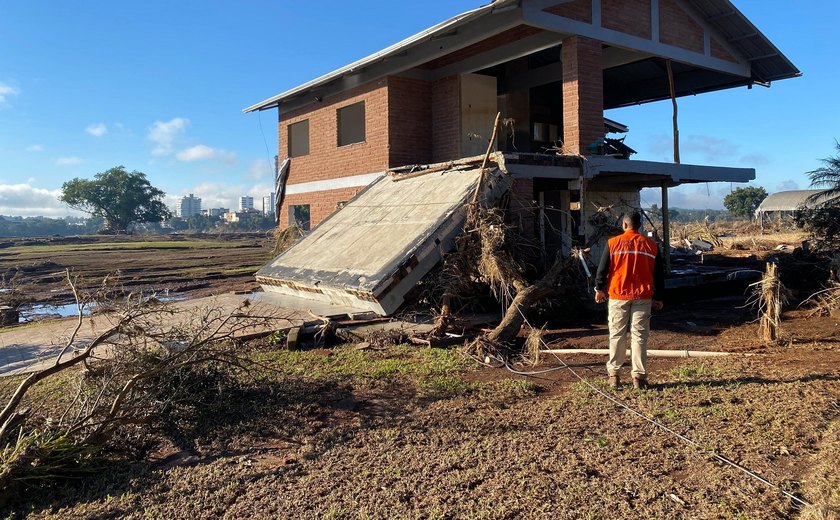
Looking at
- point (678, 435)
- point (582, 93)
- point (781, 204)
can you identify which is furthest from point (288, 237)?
point (781, 204)

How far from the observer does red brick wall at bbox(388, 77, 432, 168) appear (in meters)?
14.2

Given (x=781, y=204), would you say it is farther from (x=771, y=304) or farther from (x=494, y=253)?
(x=494, y=253)

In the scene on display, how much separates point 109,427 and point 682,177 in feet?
39.9

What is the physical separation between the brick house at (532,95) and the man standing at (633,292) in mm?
3893

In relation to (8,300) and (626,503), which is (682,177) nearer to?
(626,503)

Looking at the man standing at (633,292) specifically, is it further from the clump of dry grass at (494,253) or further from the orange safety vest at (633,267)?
the clump of dry grass at (494,253)

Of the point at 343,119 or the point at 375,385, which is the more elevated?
the point at 343,119

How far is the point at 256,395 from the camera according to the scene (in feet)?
19.8

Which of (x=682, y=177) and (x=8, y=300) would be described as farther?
(x=8, y=300)

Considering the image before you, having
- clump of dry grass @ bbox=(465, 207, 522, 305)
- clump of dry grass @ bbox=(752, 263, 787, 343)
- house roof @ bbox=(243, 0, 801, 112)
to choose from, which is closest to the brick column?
house roof @ bbox=(243, 0, 801, 112)

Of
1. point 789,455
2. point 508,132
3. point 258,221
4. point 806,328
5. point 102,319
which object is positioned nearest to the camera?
point 789,455

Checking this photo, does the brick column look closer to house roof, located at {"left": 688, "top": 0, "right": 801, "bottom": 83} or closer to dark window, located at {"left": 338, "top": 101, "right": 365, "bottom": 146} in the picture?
house roof, located at {"left": 688, "top": 0, "right": 801, "bottom": 83}

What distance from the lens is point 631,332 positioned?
589cm

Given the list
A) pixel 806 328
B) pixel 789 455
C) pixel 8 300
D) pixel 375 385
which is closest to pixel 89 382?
pixel 375 385
